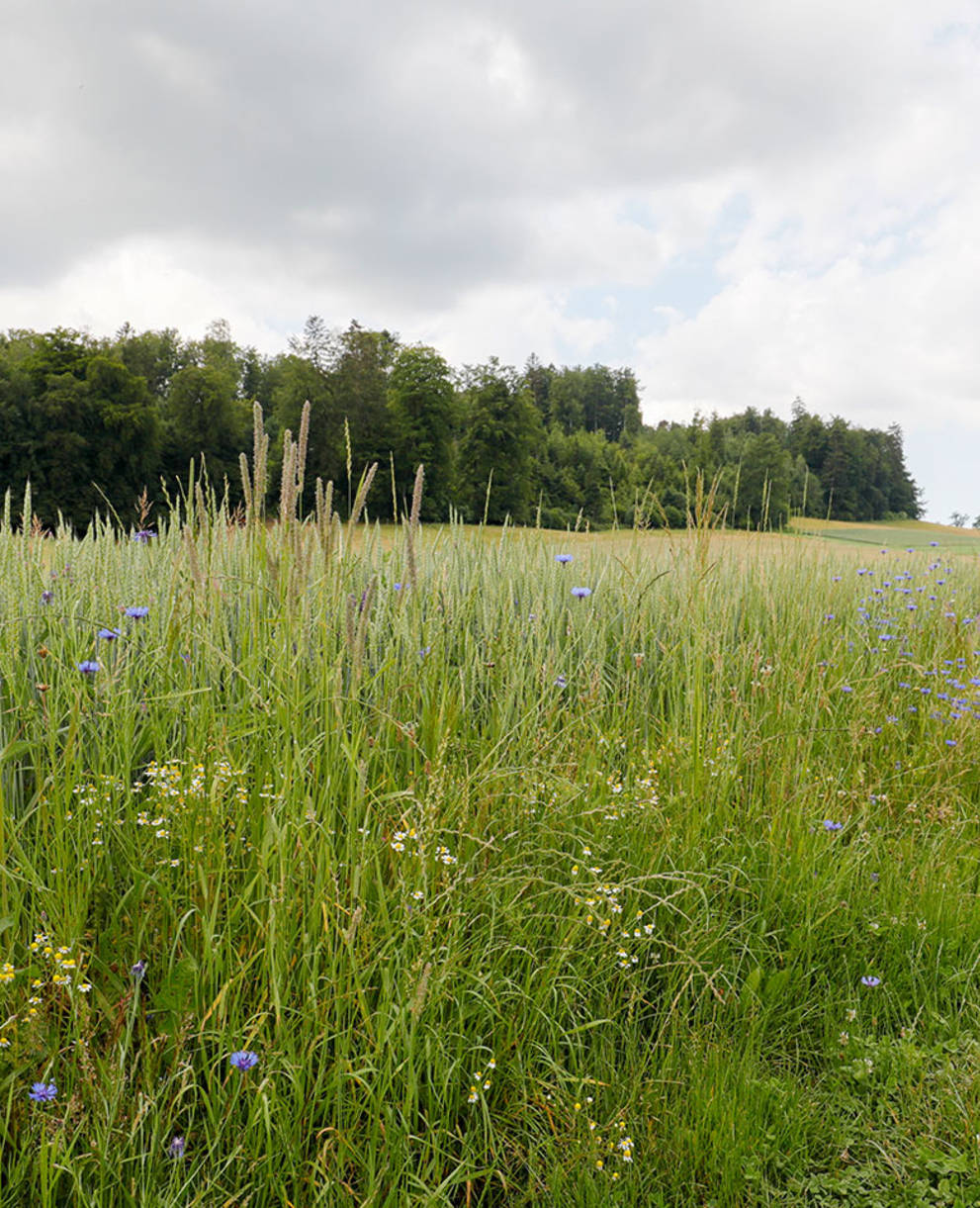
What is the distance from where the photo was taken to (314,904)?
146cm

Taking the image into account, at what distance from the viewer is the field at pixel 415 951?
1.34 m

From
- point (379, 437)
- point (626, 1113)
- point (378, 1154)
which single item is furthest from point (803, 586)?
point (379, 437)

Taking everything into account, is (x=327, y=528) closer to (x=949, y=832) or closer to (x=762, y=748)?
(x=762, y=748)

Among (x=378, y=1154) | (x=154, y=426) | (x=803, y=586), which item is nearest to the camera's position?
(x=378, y=1154)

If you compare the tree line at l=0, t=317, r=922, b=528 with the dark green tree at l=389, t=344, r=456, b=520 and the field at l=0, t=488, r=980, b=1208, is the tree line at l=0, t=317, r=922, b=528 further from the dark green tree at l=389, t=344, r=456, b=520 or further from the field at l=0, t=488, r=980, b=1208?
the field at l=0, t=488, r=980, b=1208

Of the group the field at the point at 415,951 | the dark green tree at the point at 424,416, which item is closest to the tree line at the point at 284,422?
the dark green tree at the point at 424,416

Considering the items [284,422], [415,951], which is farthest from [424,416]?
[415,951]

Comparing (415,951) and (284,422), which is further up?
(284,422)

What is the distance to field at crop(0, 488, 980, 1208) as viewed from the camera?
52.7 inches

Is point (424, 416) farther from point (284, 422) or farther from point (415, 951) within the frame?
point (415, 951)

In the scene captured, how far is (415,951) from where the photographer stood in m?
1.56

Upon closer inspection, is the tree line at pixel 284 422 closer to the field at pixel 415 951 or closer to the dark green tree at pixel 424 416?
the dark green tree at pixel 424 416

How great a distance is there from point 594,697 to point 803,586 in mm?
3227

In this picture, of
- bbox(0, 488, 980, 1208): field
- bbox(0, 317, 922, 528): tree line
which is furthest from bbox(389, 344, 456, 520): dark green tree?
bbox(0, 488, 980, 1208): field
